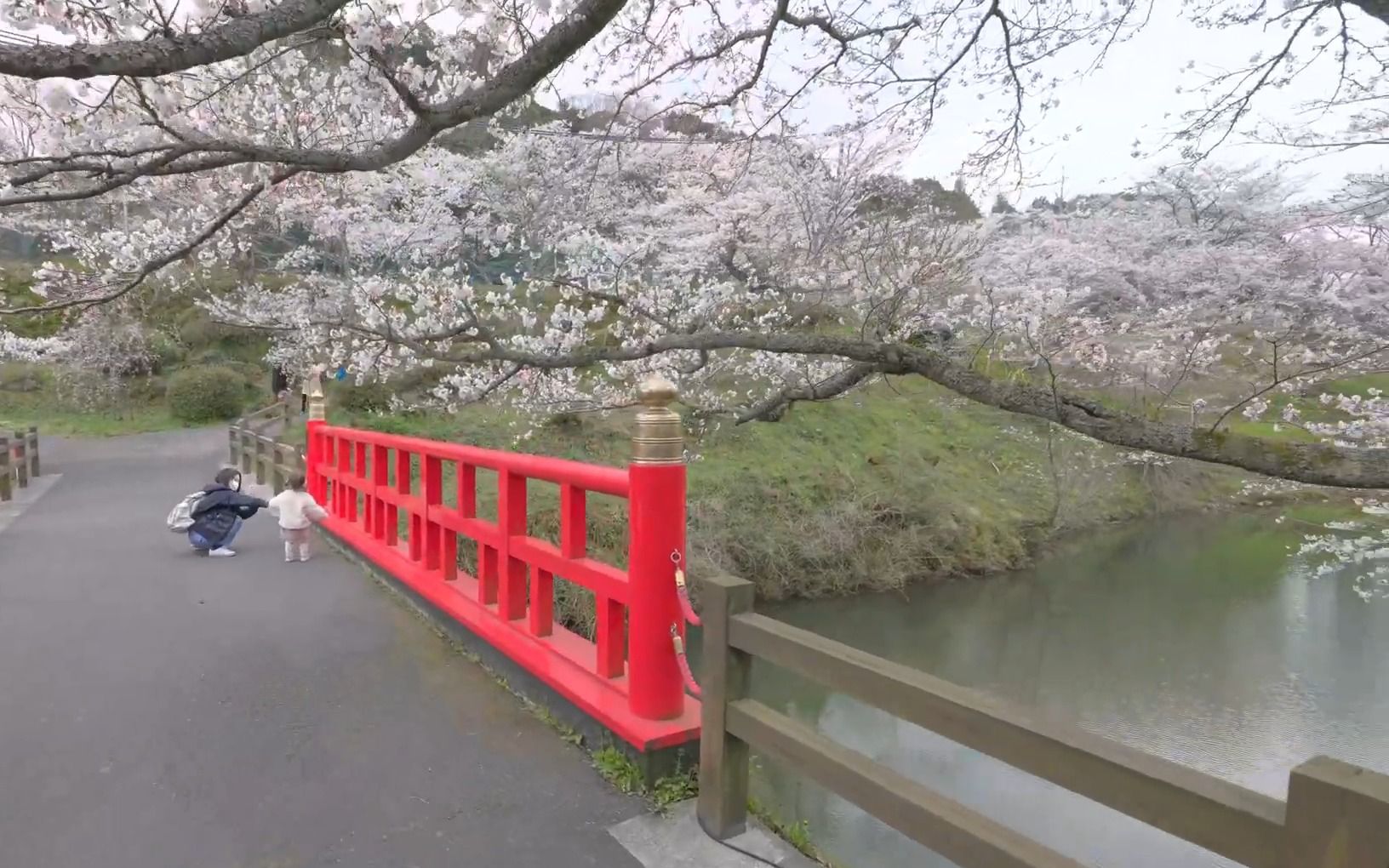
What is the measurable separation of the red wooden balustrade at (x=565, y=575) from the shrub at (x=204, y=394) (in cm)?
1713

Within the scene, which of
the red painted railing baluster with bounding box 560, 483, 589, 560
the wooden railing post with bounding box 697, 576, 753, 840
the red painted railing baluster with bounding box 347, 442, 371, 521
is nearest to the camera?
the wooden railing post with bounding box 697, 576, 753, 840

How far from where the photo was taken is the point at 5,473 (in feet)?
34.3

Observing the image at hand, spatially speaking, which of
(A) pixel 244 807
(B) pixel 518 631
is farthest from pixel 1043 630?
(A) pixel 244 807

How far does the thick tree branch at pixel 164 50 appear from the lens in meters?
2.43

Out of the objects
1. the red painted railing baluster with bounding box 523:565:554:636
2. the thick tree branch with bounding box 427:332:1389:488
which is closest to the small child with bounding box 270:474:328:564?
the thick tree branch with bounding box 427:332:1389:488

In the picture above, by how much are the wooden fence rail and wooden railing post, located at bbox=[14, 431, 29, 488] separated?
12678 mm

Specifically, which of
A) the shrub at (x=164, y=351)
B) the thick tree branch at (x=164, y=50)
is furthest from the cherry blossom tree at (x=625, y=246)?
the shrub at (x=164, y=351)

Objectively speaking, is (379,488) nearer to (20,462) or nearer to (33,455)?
(20,462)

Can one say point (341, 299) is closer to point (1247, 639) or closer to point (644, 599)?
point (644, 599)

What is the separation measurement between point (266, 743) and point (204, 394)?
19.8 m

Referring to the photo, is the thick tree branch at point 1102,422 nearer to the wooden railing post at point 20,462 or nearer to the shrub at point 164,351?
the wooden railing post at point 20,462

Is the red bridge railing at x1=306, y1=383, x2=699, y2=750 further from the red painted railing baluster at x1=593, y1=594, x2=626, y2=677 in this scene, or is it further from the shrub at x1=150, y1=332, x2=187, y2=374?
the shrub at x1=150, y1=332, x2=187, y2=374

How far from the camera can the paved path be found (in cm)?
263

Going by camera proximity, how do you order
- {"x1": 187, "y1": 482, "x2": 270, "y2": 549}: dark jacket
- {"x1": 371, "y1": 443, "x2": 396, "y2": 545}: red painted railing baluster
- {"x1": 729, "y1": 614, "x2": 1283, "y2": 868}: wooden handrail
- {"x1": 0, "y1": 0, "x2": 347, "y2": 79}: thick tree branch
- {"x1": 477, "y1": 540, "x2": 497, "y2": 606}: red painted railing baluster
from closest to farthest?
1. {"x1": 729, "y1": 614, "x2": 1283, "y2": 868}: wooden handrail
2. {"x1": 0, "y1": 0, "x2": 347, "y2": 79}: thick tree branch
3. {"x1": 477, "y1": 540, "x2": 497, "y2": 606}: red painted railing baluster
4. {"x1": 371, "y1": 443, "x2": 396, "y2": 545}: red painted railing baluster
5. {"x1": 187, "y1": 482, "x2": 270, "y2": 549}: dark jacket
